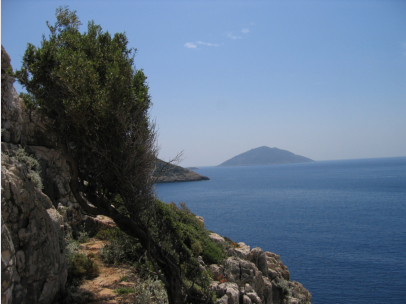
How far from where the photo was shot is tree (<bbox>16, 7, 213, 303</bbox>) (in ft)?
27.4

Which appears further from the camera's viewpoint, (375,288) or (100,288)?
(375,288)

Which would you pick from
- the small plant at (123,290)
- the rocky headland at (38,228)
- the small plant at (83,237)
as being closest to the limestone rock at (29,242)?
the rocky headland at (38,228)

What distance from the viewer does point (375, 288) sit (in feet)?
94.9

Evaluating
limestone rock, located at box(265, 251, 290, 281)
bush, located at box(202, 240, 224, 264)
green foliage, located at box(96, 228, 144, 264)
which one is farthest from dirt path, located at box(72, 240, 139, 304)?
limestone rock, located at box(265, 251, 290, 281)

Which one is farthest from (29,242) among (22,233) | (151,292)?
(151,292)

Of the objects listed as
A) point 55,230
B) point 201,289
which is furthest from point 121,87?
point 201,289

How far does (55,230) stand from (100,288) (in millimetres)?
2982

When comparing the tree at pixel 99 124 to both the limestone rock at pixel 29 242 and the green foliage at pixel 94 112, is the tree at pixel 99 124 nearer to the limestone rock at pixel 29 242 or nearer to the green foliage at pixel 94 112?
the green foliage at pixel 94 112

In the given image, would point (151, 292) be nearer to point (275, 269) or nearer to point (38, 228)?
point (38, 228)

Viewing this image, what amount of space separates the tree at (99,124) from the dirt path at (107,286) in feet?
5.69

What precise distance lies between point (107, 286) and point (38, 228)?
12.7 ft

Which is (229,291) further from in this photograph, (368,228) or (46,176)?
Answer: (368,228)

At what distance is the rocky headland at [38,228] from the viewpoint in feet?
22.5

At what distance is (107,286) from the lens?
1018cm
